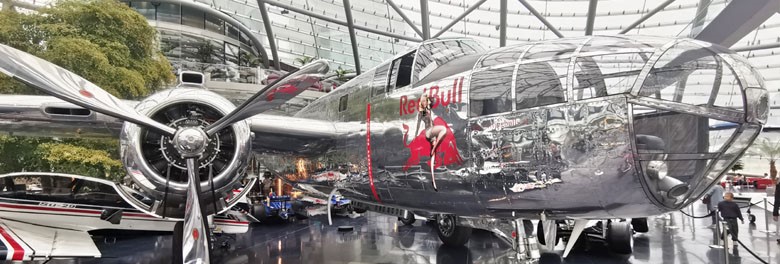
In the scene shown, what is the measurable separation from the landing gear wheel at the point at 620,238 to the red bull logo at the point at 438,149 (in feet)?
16.3

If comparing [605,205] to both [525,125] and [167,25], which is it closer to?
[525,125]

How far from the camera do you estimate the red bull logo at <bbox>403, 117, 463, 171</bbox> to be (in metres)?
4.57

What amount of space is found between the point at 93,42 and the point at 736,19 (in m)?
19.3

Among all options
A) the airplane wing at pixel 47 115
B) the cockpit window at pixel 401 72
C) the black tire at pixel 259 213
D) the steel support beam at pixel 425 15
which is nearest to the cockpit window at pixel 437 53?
the cockpit window at pixel 401 72

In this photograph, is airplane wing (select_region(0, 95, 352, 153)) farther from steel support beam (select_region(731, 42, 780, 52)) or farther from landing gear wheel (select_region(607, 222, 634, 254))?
steel support beam (select_region(731, 42, 780, 52))

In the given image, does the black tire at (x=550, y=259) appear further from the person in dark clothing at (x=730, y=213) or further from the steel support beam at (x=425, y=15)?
the steel support beam at (x=425, y=15)

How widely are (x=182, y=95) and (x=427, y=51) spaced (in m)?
3.30

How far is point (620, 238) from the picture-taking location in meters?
7.93

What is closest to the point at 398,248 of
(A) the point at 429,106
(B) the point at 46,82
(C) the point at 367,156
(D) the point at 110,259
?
(C) the point at 367,156

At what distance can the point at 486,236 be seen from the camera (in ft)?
33.7

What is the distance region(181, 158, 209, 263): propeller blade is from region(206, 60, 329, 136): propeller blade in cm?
58

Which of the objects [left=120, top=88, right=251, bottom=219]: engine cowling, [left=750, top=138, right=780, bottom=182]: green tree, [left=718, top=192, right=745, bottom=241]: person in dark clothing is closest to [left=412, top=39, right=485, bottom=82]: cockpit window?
[left=120, top=88, right=251, bottom=219]: engine cowling

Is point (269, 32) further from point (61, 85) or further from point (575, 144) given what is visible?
point (575, 144)

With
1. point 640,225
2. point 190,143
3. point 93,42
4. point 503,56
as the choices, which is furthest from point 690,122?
point 93,42
